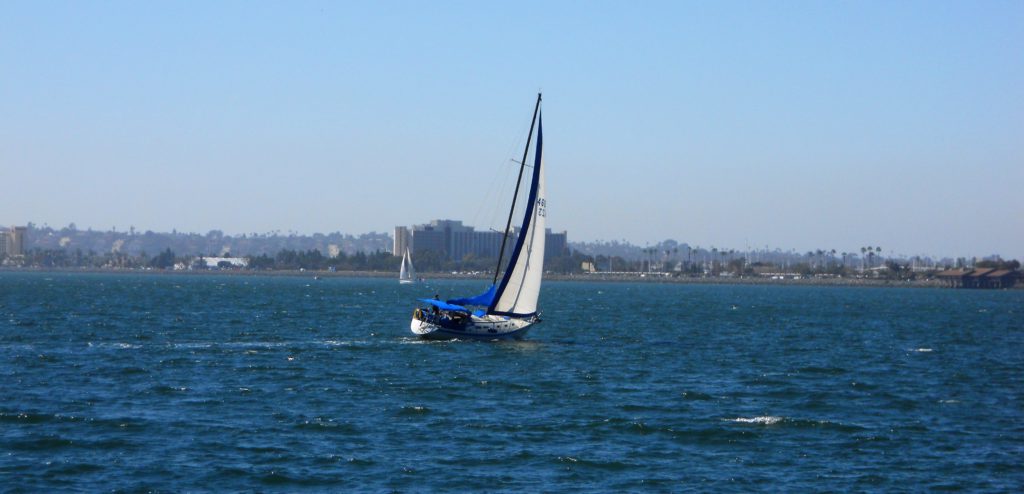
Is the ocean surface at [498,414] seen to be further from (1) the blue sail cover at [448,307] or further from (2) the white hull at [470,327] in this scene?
(1) the blue sail cover at [448,307]

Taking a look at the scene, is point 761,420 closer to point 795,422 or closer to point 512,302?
point 795,422

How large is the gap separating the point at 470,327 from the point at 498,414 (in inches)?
1153

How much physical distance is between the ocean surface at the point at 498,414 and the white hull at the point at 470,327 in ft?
3.03

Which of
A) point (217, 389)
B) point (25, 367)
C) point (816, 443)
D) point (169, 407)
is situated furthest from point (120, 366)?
point (816, 443)

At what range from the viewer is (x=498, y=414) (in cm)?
4297

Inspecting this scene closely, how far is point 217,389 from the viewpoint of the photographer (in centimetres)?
4825

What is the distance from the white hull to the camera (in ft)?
236

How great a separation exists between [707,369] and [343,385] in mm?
18620

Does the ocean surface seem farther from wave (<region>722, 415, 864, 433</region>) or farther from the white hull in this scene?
the white hull

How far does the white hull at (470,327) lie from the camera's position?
236 ft

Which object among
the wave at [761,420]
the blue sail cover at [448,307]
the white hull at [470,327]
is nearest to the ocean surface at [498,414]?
the wave at [761,420]

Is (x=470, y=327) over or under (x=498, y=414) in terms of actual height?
over

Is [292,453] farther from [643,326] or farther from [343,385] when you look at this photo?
[643,326]

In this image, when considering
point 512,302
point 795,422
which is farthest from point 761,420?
point 512,302
